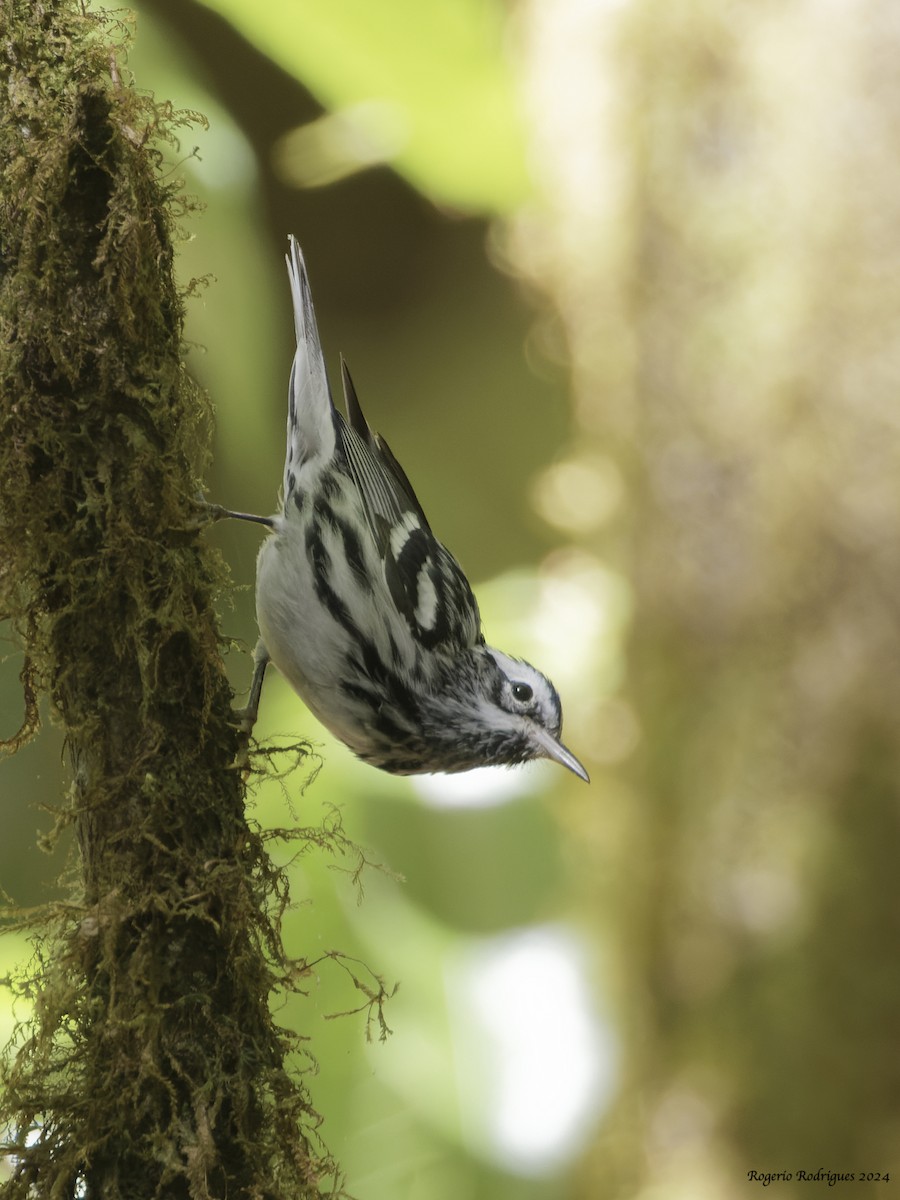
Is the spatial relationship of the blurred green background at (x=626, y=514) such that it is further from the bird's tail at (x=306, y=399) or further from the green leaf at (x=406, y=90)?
the bird's tail at (x=306, y=399)

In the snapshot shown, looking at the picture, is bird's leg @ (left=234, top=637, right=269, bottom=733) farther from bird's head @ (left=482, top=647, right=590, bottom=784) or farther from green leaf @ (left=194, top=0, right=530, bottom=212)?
green leaf @ (left=194, top=0, right=530, bottom=212)

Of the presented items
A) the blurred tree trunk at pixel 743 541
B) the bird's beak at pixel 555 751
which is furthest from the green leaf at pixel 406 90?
the bird's beak at pixel 555 751

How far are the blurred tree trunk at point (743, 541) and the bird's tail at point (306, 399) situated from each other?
1.60 m

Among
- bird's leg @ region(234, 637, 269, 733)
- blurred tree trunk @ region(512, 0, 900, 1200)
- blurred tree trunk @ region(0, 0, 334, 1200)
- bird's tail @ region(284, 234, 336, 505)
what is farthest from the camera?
blurred tree trunk @ region(512, 0, 900, 1200)

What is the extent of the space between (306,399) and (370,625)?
53 cm

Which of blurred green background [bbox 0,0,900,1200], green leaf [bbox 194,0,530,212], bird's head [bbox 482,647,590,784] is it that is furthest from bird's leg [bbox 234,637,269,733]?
green leaf [bbox 194,0,530,212]

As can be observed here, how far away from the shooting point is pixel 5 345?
4.66 ft

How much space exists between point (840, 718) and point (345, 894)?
66.0 inches

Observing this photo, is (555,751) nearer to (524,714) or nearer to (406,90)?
(524,714)

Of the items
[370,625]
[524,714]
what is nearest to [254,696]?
[370,625]

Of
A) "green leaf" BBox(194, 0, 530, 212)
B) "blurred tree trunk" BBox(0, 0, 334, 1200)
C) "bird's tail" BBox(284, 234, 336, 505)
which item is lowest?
"blurred tree trunk" BBox(0, 0, 334, 1200)

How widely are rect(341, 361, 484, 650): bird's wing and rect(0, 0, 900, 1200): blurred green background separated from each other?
0.94m

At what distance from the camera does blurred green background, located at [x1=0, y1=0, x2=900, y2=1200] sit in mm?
3076

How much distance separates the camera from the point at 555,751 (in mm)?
1933
